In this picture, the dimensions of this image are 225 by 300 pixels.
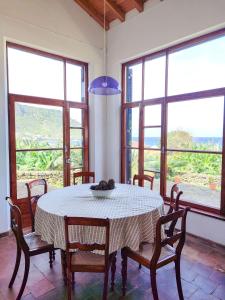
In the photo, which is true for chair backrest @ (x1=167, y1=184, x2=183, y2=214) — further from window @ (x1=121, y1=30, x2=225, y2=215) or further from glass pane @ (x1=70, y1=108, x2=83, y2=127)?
glass pane @ (x1=70, y1=108, x2=83, y2=127)

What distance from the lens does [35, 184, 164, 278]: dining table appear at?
6.01 feet

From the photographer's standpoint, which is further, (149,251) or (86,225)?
(149,251)

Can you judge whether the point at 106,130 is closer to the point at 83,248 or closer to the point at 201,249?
the point at 201,249

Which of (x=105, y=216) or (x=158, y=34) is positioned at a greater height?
(x=158, y=34)

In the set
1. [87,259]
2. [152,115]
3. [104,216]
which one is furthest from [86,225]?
[152,115]

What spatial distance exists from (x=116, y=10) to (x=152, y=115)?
1952 mm

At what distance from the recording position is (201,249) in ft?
9.39

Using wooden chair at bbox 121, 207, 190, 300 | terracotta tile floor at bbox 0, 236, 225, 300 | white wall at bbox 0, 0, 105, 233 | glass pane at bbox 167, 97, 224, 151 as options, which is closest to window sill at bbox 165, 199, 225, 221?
terracotta tile floor at bbox 0, 236, 225, 300

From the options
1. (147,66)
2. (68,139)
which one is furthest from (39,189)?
(147,66)

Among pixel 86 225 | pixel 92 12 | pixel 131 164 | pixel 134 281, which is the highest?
pixel 92 12

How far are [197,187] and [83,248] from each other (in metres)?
2.22

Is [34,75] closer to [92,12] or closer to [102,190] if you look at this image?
[92,12]

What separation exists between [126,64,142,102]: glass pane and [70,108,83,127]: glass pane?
0.97 metres

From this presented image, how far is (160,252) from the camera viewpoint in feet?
5.80
